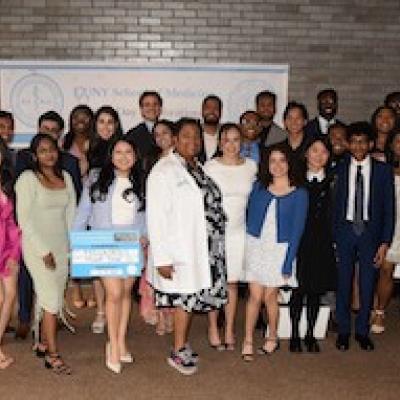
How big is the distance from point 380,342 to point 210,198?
77.5 inches

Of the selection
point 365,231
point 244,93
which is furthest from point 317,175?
point 244,93

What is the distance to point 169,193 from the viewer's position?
424cm

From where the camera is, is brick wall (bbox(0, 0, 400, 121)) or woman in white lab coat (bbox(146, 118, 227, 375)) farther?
brick wall (bbox(0, 0, 400, 121))

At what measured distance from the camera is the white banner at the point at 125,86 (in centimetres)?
760

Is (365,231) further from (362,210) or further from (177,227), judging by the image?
(177,227)

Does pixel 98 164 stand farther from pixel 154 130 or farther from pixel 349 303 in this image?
pixel 349 303

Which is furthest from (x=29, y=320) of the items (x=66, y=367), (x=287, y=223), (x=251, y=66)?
(x=251, y=66)

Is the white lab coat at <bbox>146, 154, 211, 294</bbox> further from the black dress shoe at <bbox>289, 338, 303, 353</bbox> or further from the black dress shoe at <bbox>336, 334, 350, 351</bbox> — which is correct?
the black dress shoe at <bbox>336, 334, 350, 351</bbox>

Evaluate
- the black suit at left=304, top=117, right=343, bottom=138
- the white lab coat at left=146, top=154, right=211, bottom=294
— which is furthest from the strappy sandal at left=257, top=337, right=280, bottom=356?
the black suit at left=304, top=117, right=343, bottom=138

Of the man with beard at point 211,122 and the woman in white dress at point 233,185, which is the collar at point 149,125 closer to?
the man with beard at point 211,122

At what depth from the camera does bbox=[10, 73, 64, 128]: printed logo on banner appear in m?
7.60

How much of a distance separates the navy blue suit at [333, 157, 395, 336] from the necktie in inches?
1.4

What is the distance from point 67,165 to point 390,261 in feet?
8.79

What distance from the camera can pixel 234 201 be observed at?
15.3ft
